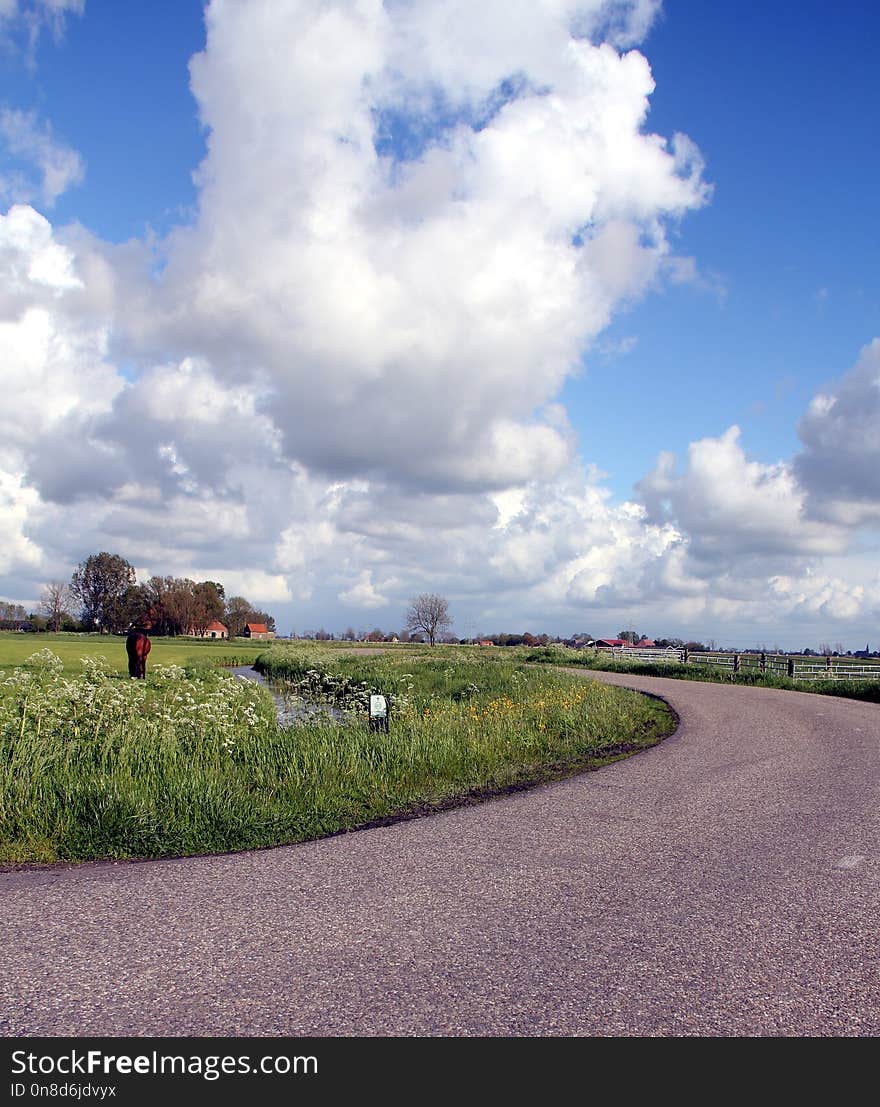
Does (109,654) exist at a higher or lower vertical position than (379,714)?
lower

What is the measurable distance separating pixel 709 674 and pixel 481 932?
3224 cm

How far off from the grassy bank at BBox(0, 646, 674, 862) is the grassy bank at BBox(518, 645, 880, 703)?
1371cm

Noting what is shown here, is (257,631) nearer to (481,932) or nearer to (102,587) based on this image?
(102,587)

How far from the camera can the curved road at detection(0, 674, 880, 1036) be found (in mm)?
3926

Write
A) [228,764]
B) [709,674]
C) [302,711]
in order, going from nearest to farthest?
[228,764]
[302,711]
[709,674]

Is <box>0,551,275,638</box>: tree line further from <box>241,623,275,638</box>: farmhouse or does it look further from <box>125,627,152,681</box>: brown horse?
<box>125,627,152,681</box>: brown horse

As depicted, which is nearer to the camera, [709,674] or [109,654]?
[709,674]

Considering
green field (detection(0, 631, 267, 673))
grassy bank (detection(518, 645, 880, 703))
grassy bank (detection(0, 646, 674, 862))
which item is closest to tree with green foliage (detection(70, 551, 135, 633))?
green field (detection(0, 631, 267, 673))

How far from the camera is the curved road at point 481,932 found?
3926 millimetres

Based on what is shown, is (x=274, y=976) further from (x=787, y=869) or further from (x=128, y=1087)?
(x=787, y=869)

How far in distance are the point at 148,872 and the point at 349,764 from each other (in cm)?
375

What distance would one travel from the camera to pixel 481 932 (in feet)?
16.3

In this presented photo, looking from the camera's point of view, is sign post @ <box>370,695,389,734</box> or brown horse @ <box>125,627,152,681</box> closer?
sign post @ <box>370,695,389,734</box>

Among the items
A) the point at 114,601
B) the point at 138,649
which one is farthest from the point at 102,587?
the point at 138,649
